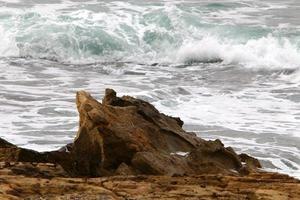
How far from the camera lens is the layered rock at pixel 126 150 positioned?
5750 millimetres

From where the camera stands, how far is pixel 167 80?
1608cm

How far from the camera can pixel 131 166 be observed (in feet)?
18.7

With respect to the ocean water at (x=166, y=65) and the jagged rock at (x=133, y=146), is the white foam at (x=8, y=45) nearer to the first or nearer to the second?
the ocean water at (x=166, y=65)

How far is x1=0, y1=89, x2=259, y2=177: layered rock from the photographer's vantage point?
18.9 feet

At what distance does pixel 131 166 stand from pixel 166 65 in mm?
13176

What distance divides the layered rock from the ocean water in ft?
6.01

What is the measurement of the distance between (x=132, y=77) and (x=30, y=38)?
5536mm

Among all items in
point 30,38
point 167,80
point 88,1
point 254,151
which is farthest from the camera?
point 88,1

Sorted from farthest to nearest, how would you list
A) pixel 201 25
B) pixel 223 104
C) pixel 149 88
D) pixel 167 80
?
pixel 201 25 → pixel 167 80 → pixel 149 88 → pixel 223 104

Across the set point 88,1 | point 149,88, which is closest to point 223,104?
point 149,88

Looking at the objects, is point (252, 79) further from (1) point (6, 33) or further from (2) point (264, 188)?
(2) point (264, 188)

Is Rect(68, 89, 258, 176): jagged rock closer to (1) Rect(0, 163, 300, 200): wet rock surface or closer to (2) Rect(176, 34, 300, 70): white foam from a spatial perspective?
(1) Rect(0, 163, 300, 200): wet rock surface

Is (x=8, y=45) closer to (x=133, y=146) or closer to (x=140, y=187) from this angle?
(x=133, y=146)

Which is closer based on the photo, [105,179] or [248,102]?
[105,179]
